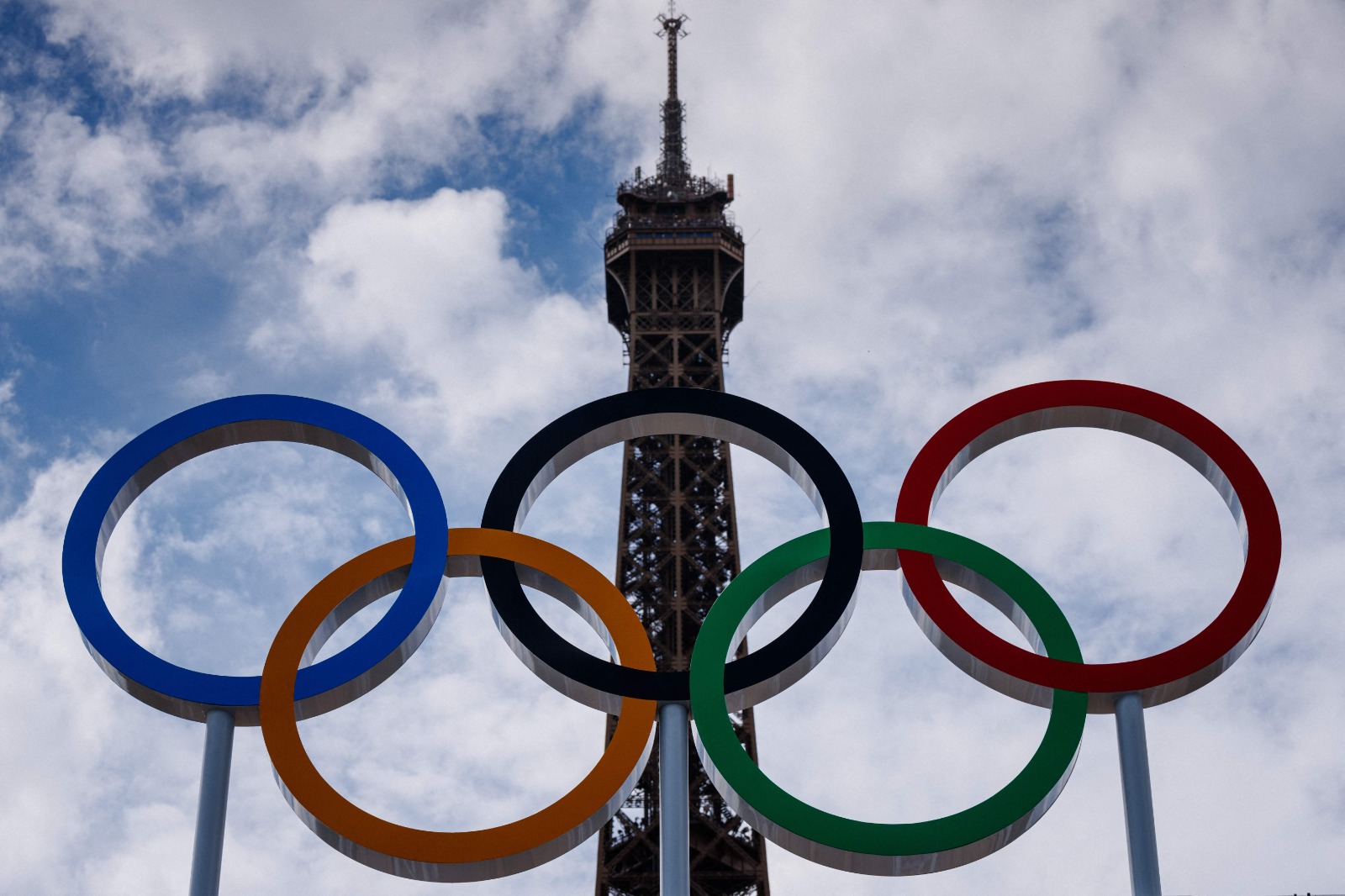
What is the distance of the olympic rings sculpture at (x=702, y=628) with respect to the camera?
23.9 m

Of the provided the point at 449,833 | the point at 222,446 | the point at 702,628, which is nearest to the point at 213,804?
the point at 449,833

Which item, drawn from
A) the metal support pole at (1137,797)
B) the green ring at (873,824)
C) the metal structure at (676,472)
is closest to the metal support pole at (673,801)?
the green ring at (873,824)

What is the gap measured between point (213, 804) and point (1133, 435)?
14425 mm

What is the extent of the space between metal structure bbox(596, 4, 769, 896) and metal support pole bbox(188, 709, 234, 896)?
3378 centimetres

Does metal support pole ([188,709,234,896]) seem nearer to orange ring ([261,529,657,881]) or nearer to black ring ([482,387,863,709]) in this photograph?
orange ring ([261,529,657,881])

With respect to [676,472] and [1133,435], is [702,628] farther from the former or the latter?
[676,472]

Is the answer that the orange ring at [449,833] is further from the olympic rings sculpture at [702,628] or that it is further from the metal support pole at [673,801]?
the metal support pole at [673,801]

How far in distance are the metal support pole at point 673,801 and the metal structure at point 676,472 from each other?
32893 millimetres

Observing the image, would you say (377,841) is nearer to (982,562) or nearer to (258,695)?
(258,695)

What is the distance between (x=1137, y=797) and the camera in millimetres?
24422

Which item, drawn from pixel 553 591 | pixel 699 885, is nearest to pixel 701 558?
pixel 699 885

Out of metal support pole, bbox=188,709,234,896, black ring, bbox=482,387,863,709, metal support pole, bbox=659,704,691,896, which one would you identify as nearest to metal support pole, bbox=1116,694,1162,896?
black ring, bbox=482,387,863,709

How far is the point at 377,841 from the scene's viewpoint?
931 inches

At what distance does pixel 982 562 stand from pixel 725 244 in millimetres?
49364
